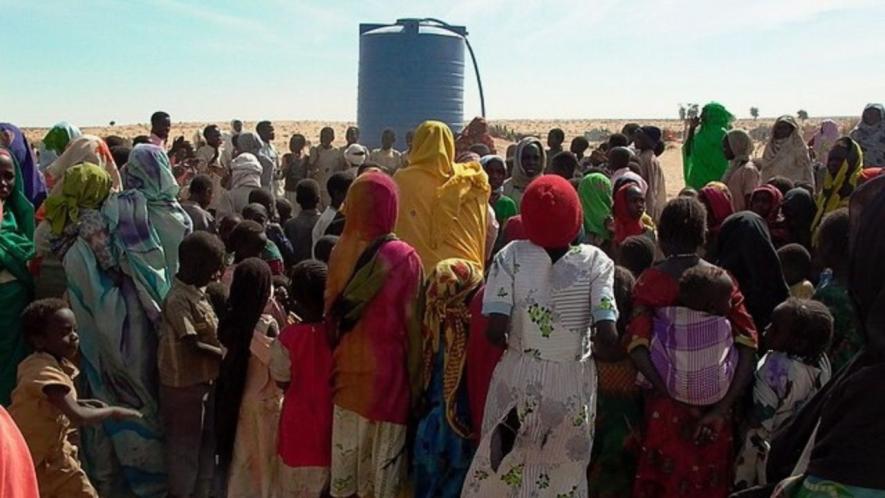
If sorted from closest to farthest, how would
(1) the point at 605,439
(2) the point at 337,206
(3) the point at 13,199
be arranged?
(1) the point at 605,439 → (3) the point at 13,199 → (2) the point at 337,206

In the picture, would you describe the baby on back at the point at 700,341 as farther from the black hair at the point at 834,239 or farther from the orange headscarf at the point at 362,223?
the orange headscarf at the point at 362,223

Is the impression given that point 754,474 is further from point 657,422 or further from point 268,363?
point 268,363

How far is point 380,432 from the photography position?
3.87 metres

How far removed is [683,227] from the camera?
152 inches

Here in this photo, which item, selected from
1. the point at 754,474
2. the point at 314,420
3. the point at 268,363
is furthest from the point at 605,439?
the point at 268,363

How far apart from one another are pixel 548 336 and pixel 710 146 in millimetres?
6571

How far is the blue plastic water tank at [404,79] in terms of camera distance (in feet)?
64.8

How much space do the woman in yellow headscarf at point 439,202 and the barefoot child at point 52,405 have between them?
1904mm

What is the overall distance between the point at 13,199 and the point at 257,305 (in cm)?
175

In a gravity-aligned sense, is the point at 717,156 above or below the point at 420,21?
below

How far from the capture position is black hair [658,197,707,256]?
3.85 metres

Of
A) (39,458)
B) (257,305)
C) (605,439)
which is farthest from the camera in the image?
(257,305)

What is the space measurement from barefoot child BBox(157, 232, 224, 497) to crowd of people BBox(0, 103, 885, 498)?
1 cm

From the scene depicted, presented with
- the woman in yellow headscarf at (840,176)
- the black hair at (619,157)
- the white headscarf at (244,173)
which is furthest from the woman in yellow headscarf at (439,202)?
the white headscarf at (244,173)
